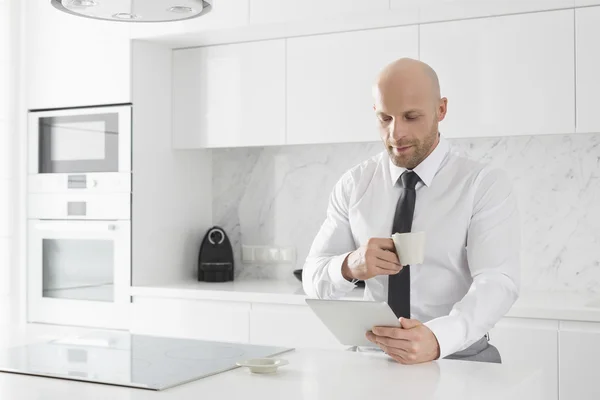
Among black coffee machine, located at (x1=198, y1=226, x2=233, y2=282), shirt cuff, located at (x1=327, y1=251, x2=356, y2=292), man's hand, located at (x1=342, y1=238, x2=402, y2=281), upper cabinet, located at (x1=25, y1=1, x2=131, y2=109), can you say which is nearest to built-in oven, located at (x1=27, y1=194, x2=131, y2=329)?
black coffee machine, located at (x1=198, y1=226, x2=233, y2=282)

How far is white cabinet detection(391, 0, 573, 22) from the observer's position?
3.31 m

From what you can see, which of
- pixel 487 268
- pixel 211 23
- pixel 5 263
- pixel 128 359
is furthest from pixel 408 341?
pixel 5 263

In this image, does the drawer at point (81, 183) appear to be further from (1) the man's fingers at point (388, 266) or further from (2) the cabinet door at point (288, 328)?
(1) the man's fingers at point (388, 266)

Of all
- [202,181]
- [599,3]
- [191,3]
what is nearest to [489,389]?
[191,3]

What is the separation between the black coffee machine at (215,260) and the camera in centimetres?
419

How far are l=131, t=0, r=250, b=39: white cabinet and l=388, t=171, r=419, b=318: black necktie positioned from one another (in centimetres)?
167

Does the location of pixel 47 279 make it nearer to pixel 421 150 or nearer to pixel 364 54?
pixel 364 54

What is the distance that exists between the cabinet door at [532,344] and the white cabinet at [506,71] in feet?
2.62

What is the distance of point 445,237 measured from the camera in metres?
A: 2.30

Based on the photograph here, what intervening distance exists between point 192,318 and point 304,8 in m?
1.50

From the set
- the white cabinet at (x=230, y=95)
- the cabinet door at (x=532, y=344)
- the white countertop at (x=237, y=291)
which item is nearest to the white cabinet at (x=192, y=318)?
the white countertop at (x=237, y=291)

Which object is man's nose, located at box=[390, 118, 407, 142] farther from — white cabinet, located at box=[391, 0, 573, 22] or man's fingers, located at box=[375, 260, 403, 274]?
white cabinet, located at box=[391, 0, 573, 22]

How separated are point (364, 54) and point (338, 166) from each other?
68cm

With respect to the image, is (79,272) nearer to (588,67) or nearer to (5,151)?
(5,151)
